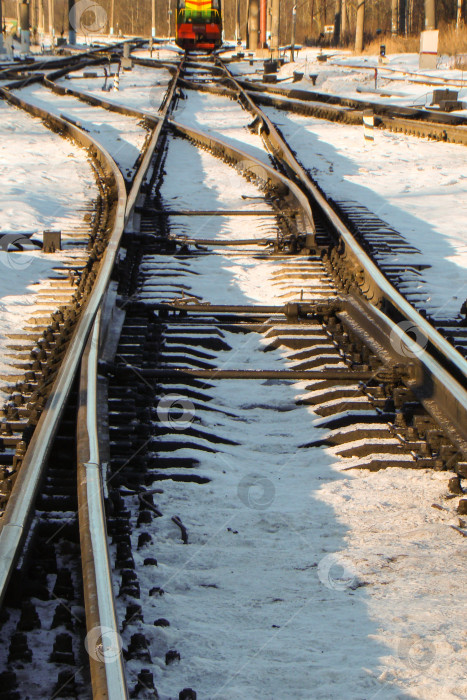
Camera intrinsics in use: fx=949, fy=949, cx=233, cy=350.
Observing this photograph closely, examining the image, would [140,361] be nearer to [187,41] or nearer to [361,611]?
[361,611]

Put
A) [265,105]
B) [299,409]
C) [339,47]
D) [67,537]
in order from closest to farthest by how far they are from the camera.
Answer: [67,537]
[299,409]
[265,105]
[339,47]

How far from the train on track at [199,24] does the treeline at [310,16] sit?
7.89 metres

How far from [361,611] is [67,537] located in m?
1.08

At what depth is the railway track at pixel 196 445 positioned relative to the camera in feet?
9.46

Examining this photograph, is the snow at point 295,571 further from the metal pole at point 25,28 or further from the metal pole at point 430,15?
the metal pole at point 25,28

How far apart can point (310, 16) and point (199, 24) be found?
36753mm

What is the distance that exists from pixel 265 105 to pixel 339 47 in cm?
3465

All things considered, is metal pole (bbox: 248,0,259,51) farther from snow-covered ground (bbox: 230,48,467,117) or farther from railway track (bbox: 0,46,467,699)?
railway track (bbox: 0,46,467,699)

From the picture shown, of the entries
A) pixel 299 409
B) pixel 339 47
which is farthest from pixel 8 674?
pixel 339 47

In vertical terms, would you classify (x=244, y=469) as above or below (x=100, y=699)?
below

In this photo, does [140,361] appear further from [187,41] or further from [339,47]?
[339,47]

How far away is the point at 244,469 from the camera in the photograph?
4348 mm

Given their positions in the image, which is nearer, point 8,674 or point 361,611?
point 8,674

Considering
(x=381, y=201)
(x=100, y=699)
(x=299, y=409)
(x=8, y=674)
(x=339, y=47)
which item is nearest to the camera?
(x=100, y=699)
